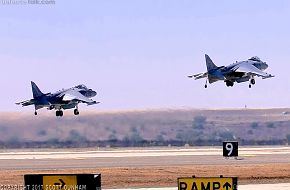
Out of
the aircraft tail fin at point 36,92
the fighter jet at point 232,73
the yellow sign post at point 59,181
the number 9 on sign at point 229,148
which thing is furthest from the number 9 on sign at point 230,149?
the yellow sign post at point 59,181

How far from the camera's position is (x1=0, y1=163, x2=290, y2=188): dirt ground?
2857 inches

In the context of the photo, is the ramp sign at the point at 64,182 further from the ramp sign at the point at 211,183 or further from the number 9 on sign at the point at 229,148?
the number 9 on sign at the point at 229,148

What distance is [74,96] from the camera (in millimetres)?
133875

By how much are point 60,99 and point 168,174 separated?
59.5 metres

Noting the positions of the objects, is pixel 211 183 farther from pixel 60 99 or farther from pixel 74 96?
pixel 60 99

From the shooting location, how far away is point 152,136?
639 ft

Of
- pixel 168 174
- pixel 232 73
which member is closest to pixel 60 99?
pixel 232 73

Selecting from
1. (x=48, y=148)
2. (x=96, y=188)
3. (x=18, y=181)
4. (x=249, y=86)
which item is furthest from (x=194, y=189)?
(x=48, y=148)

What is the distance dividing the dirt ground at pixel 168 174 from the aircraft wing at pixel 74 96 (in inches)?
1783

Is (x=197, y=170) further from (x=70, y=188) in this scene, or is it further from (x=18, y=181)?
(x=70, y=188)

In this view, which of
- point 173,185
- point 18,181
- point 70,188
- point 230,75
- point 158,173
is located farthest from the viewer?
point 230,75

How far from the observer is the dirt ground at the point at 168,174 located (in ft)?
238

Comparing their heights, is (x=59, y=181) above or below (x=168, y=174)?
above

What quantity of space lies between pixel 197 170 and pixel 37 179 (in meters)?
48.5
